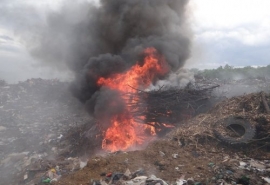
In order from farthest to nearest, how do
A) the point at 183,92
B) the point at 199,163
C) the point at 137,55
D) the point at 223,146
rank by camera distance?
1. the point at 137,55
2. the point at 183,92
3. the point at 223,146
4. the point at 199,163

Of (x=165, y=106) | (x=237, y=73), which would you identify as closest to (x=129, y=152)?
(x=165, y=106)

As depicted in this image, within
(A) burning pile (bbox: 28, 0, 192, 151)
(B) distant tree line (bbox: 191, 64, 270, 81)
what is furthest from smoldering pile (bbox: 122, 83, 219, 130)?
(B) distant tree line (bbox: 191, 64, 270, 81)

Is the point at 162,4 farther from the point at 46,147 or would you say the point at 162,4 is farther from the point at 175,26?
the point at 46,147

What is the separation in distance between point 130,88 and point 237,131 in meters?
5.64

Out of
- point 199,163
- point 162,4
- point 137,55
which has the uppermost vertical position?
point 162,4

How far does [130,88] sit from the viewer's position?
12.8m

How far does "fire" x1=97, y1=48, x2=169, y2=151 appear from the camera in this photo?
1125cm

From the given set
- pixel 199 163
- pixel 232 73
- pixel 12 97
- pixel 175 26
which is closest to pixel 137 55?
pixel 175 26

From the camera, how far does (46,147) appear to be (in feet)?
41.3

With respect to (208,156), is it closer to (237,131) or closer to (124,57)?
(237,131)

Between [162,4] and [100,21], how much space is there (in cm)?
399

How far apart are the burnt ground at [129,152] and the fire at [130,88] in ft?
3.06

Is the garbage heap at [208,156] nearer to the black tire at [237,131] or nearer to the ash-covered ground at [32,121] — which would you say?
the black tire at [237,131]

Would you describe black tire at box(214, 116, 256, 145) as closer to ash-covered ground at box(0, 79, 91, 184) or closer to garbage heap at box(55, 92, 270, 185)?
garbage heap at box(55, 92, 270, 185)
